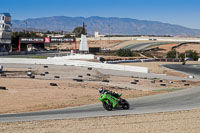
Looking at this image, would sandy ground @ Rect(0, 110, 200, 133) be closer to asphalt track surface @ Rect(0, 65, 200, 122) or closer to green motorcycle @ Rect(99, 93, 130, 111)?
asphalt track surface @ Rect(0, 65, 200, 122)

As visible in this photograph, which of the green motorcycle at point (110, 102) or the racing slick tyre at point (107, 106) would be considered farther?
the racing slick tyre at point (107, 106)

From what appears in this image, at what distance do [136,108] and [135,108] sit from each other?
0.05m

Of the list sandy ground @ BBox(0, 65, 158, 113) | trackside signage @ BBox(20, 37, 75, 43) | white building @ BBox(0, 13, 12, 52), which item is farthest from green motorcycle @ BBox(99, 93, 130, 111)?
white building @ BBox(0, 13, 12, 52)

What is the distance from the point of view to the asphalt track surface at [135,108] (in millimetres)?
16625

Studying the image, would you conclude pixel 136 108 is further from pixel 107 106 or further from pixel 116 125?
pixel 116 125

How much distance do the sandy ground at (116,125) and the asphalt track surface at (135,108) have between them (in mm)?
1078

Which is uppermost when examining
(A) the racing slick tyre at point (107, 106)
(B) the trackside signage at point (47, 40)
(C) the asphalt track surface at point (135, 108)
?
(B) the trackside signage at point (47, 40)

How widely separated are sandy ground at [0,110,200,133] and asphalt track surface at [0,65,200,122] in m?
1.08

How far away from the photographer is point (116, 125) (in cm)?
1498

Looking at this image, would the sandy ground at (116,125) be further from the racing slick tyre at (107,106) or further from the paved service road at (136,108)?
the racing slick tyre at (107,106)

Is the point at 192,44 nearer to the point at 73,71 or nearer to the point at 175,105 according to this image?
the point at 73,71

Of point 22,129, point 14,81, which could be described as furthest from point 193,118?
point 14,81

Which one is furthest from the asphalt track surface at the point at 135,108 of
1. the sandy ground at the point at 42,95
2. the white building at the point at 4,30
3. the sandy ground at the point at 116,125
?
the white building at the point at 4,30

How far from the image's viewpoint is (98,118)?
16359mm
